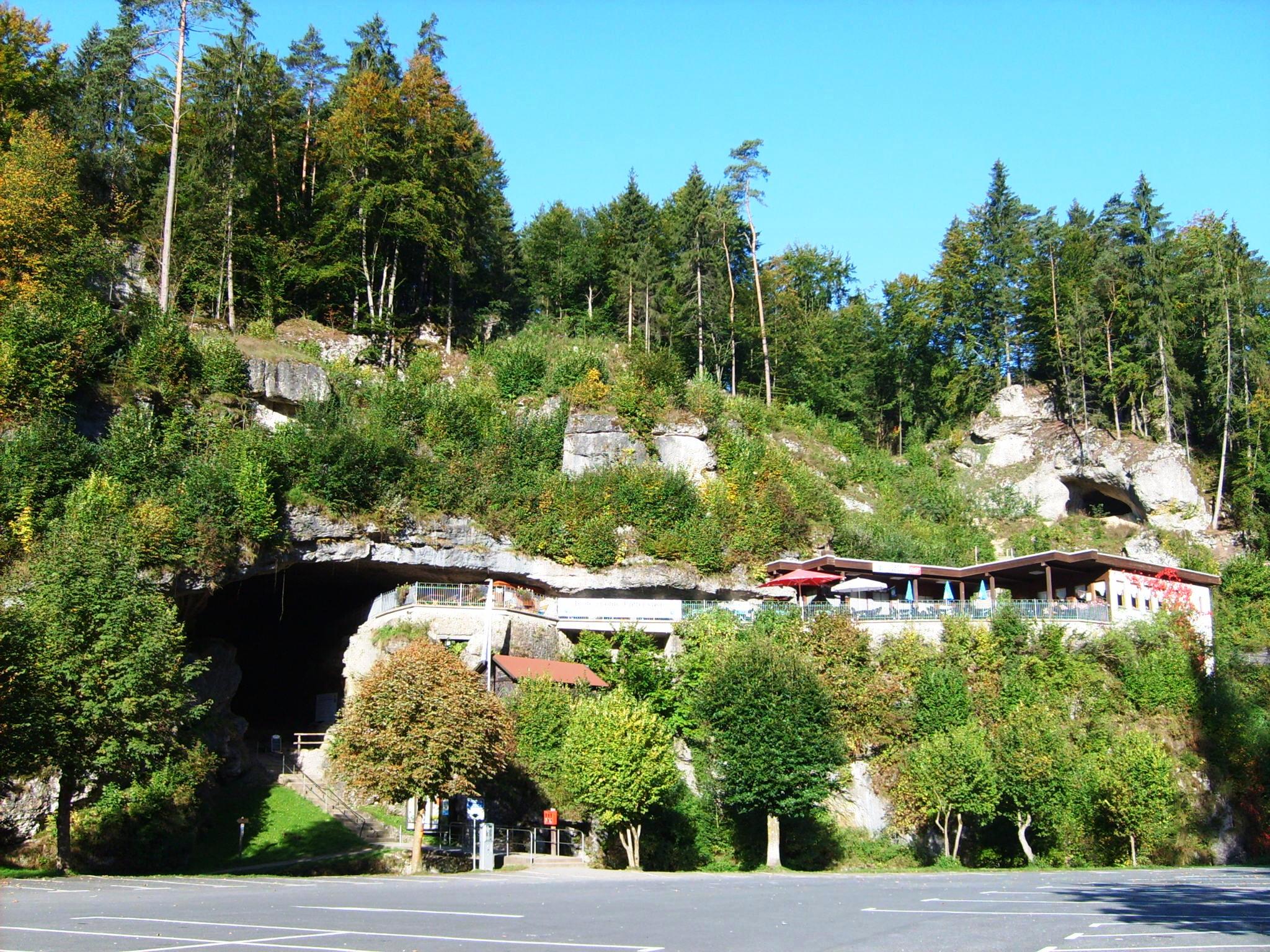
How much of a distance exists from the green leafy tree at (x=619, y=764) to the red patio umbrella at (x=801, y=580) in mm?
9677

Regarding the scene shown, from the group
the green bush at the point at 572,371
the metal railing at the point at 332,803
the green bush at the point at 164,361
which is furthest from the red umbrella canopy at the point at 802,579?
the green bush at the point at 164,361

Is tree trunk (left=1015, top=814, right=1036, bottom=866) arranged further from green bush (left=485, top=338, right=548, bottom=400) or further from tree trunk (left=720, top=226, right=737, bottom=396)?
tree trunk (left=720, top=226, right=737, bottom=396)

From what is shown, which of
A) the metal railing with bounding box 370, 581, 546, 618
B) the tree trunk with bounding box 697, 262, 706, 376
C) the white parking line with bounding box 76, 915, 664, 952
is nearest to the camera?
the white parking line with bounding box 76, 915, 664, 952

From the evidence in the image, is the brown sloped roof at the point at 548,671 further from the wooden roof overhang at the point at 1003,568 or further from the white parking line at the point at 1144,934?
the white parking line at the point at 1144,934

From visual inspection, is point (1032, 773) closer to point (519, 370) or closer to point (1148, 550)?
point (1148, 550)

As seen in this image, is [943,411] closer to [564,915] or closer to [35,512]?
[35,512]

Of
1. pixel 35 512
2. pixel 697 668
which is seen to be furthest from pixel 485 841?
pixel 35 512

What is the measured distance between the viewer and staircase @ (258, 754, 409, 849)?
30.8m

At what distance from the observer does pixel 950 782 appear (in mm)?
32031

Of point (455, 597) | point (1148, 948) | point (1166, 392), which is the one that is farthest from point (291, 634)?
point (1166, 392)

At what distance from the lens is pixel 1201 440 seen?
2311 inches

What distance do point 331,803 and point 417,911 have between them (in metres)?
18.2

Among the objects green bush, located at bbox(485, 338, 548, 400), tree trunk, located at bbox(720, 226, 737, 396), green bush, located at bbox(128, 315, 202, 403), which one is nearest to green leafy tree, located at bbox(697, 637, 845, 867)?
green bush, located at bbox(485, 338, 548, 400)

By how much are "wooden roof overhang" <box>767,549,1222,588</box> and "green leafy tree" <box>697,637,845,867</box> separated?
23.4ft
